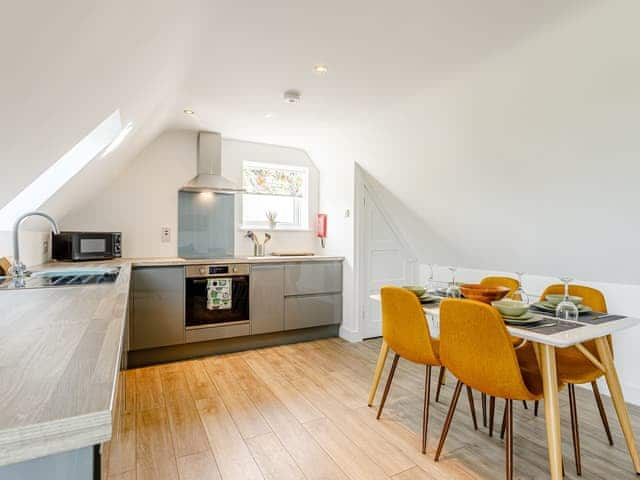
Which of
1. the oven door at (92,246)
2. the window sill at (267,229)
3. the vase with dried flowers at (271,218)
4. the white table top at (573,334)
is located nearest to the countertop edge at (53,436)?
the white table top at (573,334)

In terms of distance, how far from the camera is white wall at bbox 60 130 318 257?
3486mm

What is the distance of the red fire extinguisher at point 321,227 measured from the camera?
438 cm

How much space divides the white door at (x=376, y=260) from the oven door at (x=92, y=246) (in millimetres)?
2541

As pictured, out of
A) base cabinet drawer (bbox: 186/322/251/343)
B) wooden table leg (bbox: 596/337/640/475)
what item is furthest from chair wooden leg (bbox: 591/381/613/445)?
base cabinet drawer (bbox: 186/322/251/343)

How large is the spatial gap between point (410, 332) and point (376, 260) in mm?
1968

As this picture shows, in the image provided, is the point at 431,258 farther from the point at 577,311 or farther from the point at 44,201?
the point at 44,201

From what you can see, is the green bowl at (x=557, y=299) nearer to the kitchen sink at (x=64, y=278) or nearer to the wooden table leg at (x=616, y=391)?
the wooden table leg at (x=616, y=391)

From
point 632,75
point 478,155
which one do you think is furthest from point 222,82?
point 632,75

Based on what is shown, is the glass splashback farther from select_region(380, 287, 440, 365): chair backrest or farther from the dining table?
the dining table

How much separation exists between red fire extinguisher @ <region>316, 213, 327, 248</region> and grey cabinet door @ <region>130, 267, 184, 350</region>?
5.78ft

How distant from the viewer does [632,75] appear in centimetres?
165

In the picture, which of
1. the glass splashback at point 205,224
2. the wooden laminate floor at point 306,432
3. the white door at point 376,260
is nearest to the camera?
the wooden laminate floor at point 306,432

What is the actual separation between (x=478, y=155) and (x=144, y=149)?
3.20 metres

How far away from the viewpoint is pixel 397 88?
2502 mm
